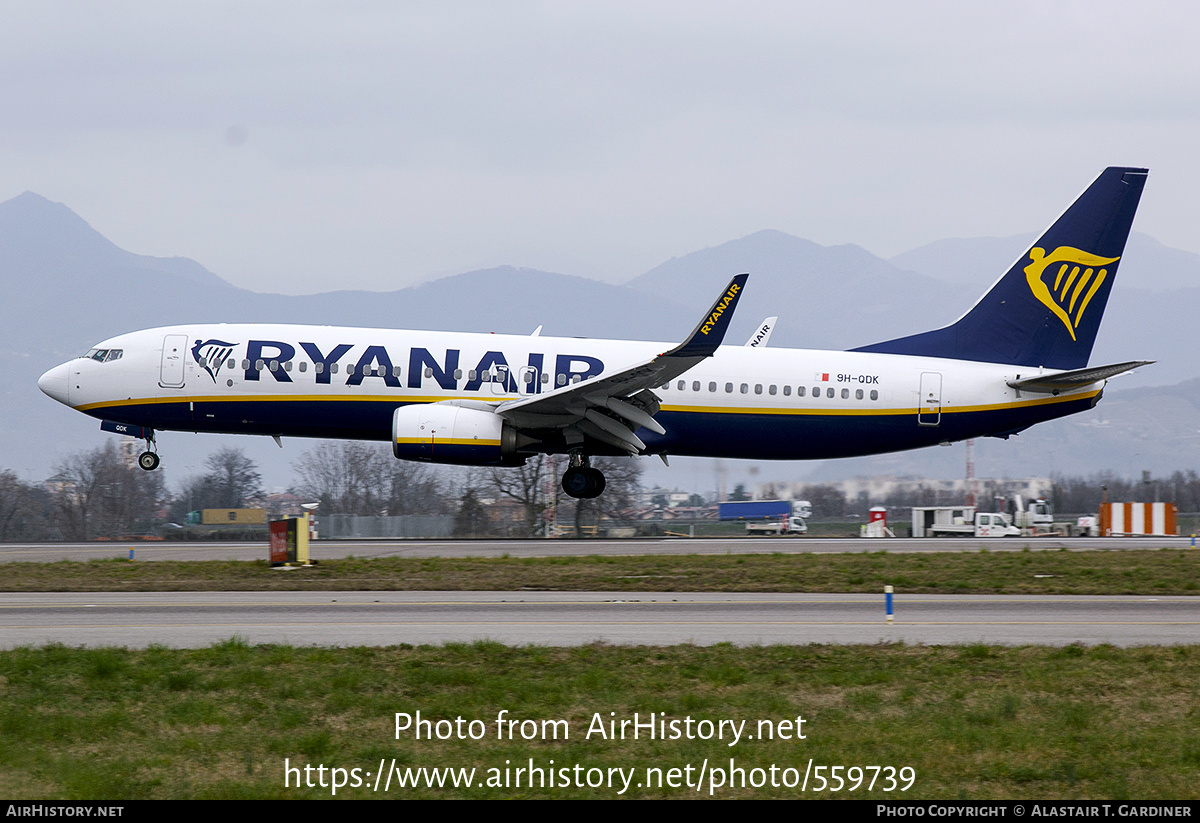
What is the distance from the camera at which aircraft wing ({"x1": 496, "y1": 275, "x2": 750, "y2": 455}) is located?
2644cm

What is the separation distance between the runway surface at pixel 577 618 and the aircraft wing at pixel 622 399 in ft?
26.3

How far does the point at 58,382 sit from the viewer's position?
30.8 m

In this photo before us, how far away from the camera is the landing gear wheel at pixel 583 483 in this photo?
97.5 ft

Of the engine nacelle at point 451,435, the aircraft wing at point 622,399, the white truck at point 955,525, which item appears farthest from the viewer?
the white truck at point 955,525

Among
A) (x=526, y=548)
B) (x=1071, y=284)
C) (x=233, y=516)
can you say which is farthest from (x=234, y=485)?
(x=1071, y=284)

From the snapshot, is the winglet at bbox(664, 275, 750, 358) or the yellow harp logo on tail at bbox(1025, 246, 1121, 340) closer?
the winglet at bbox(664, 275, 750, 358)

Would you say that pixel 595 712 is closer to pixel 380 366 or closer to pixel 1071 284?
pixel 380 366

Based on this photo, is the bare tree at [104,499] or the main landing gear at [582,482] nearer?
the main landing gear at [582,482]

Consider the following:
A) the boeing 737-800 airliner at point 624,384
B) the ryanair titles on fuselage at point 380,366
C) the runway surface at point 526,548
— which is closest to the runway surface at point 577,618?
the runway surface at point 526,548

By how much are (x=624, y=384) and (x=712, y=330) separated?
2.59m

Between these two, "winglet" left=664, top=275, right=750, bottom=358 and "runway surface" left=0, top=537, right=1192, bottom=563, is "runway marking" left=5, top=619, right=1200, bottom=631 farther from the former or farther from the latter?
"winglet" left=664, top=275, right=750, bottom=358

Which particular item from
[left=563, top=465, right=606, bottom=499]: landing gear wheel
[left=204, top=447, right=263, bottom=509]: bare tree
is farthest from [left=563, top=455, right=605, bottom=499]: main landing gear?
[left=204, top=447, right=263, bottom=509]: bare tree

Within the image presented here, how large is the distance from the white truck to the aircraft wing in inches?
863

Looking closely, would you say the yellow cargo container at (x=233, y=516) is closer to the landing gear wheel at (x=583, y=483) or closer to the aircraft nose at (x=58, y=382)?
the aircraft nose at (x=58, y=382)
